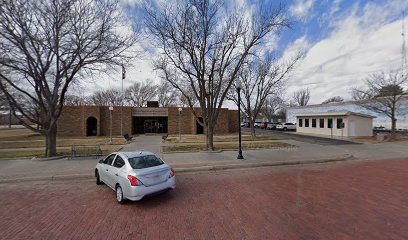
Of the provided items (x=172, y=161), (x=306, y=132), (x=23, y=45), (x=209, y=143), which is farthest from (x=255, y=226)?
(x=306, y=132)

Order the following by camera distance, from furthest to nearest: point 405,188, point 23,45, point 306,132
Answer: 1. point 306,132
2. point 23,45
3. point 405,188

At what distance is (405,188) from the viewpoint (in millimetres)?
6691

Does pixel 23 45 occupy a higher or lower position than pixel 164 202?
higher

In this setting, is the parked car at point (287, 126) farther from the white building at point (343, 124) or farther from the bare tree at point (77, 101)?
the bare tree at point (77, 101)

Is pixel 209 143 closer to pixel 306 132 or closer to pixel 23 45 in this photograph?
pixel 23 45

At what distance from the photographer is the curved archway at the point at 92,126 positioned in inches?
1132

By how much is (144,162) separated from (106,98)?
51.2 metres

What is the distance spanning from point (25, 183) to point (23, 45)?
779cm

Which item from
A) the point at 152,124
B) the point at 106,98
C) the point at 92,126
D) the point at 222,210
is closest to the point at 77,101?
the point at 106,98

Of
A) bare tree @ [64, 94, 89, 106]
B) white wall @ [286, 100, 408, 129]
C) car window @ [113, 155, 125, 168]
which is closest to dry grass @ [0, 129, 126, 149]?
car window @ [113, 155, 125, 168]

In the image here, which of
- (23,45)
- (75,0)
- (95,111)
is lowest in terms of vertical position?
(95,111)

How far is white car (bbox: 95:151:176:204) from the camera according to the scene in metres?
5.34

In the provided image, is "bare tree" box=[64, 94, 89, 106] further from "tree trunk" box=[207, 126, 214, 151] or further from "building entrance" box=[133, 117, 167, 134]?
"tree trunk" box=[207, 126, 214, 151]

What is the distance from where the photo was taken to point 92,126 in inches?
1145
